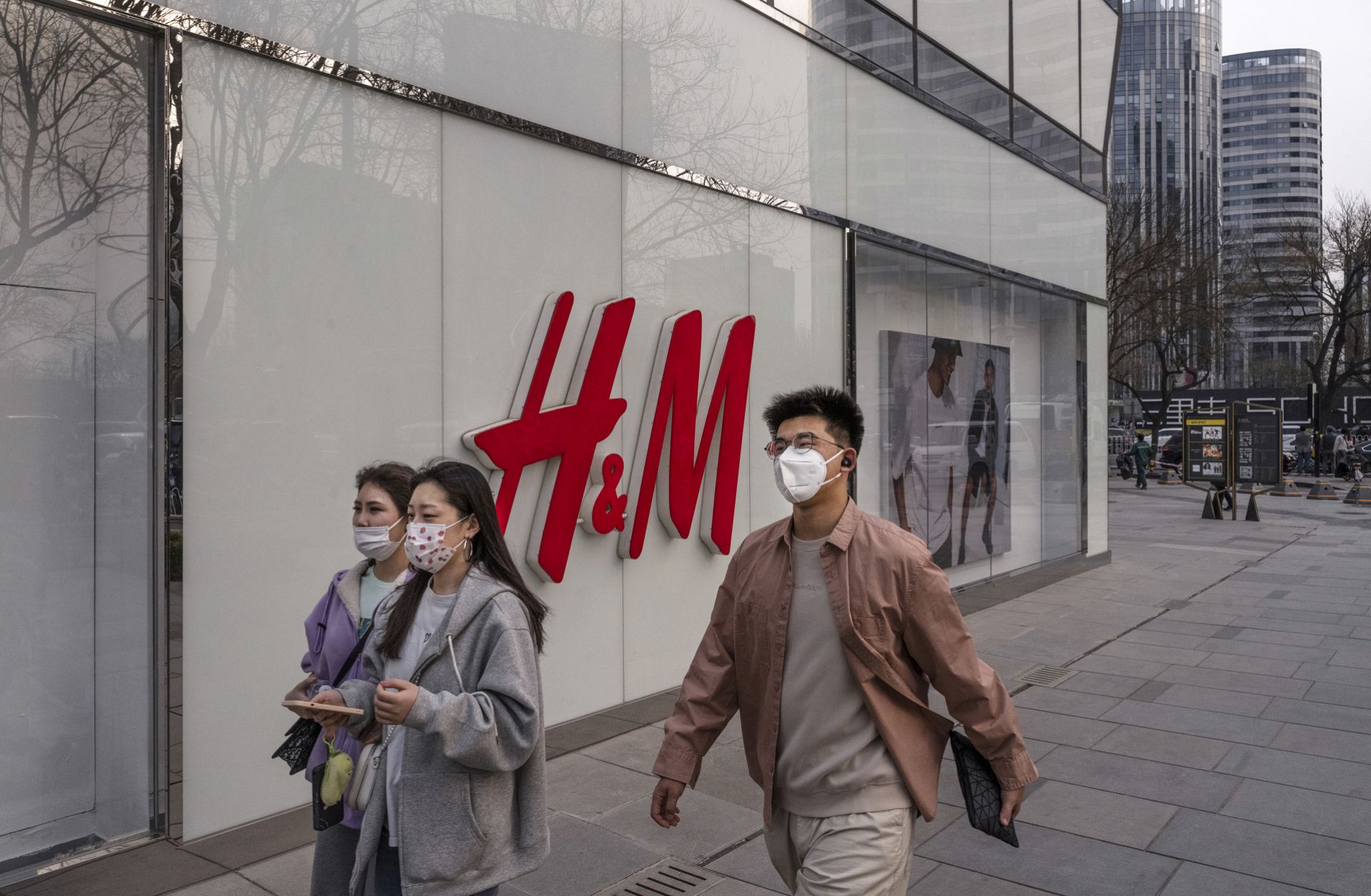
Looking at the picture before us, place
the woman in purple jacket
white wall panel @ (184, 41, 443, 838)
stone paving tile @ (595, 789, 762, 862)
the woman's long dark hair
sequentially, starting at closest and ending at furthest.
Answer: the woman's long dark hair
the woman in purple jacket
white wall panel @ (184, 41, 443, 838)
stone paving tile @ (595, 789, 762, 862)

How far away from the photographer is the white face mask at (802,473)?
297cm

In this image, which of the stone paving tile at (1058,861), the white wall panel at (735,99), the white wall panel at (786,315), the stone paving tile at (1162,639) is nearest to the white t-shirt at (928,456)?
the white wall panel at (786,315)

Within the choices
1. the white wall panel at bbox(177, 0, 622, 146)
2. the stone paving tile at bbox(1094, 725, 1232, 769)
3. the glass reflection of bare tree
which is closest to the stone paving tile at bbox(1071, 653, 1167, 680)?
the stone paving tile at bbox(1094, 725, 1232, 769)

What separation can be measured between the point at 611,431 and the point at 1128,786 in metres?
3.44

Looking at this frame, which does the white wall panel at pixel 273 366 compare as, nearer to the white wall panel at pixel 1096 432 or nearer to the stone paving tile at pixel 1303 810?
the stone paving tile at pixel 1303 810

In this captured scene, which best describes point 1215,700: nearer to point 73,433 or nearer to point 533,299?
point 533,299

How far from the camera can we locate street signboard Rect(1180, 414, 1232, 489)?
72.7 ft

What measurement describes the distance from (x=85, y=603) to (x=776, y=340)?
512 centimetres

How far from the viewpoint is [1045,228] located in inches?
517

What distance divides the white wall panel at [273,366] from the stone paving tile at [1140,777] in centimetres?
368

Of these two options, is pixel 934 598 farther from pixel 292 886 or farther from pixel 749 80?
pixel 749 80

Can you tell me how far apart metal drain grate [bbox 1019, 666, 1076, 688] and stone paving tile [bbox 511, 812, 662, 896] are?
4236 mm

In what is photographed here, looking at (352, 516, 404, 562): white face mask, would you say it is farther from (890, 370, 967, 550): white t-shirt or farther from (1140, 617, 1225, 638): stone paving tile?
(1140, 617, 1225, 638): stone paving tile

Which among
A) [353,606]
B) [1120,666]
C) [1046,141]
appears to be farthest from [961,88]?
[353,606]
